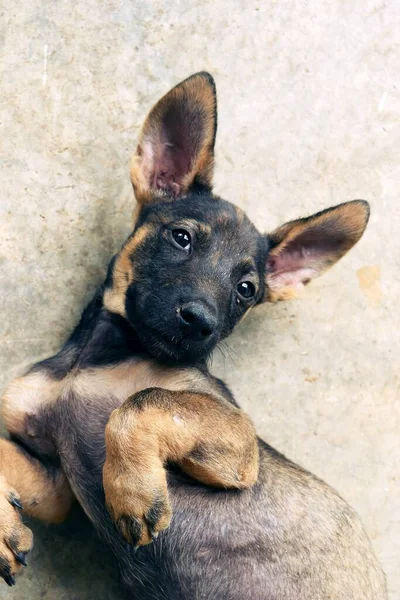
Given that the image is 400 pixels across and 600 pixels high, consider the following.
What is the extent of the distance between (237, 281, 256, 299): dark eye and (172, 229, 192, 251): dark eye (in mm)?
481

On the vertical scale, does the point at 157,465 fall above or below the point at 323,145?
below

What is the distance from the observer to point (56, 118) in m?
5.91

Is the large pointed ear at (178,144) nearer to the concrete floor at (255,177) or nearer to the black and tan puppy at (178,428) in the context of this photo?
the black and tan puppy at (178,428)

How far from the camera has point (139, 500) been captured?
4176mm

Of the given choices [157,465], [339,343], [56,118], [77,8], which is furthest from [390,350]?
[77,8]

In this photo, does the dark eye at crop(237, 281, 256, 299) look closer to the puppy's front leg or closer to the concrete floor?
the puppy's front leg

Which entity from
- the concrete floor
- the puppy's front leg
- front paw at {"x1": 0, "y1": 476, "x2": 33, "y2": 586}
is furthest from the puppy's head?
front paw at {"x1": 0, "y1": 476, "x2": 33, "y2": 586}

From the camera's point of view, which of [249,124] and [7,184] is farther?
[249,124]

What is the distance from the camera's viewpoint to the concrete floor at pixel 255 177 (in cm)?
579

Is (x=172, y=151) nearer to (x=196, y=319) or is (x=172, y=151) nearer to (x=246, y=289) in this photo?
(x=246, y=289)

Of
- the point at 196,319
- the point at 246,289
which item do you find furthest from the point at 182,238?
the point at 196,319

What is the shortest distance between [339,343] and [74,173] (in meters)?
2.65

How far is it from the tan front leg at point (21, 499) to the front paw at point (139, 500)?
28.0 inches

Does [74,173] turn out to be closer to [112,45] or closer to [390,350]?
[112,45]
